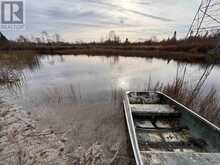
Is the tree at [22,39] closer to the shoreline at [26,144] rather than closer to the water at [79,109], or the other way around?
the water at [79,109]

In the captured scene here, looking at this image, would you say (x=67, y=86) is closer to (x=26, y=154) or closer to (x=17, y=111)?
(x=17, y=111)

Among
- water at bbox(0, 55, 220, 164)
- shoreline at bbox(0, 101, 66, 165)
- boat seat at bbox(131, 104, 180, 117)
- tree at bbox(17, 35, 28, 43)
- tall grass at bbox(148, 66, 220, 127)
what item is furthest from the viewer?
tree at bbox(17, 35, 28, 43)

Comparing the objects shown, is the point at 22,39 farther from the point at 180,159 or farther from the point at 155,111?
the point at 180,159

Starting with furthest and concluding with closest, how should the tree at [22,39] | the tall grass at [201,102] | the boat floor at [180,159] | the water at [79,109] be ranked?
the tree at [22,39], the tall grass at [201,102], the water at [79,109], the boat floor at [180,159]

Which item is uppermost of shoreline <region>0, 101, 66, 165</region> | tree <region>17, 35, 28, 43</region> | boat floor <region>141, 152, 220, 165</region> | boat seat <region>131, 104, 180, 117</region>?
tree <region>17, 35, 28, 43</region>

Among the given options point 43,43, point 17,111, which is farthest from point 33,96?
point 43,43

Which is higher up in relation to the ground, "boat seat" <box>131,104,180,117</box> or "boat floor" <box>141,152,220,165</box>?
"boat seat" <box>131,104,180,117</box>

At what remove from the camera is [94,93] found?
612 cm

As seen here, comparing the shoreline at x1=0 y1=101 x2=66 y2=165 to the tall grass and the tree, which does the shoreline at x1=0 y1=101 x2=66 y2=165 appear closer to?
the tall grass

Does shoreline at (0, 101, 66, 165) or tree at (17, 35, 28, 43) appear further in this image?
tree at (17, 35, 28, 43)

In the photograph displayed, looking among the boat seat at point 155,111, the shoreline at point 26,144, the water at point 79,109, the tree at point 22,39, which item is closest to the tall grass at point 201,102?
the boat seat at point 155,111

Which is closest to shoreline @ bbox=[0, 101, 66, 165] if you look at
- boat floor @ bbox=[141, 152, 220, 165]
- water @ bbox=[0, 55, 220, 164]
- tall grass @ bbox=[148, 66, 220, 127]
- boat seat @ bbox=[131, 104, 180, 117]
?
water @ bbox=[0, 55, 220, 164]

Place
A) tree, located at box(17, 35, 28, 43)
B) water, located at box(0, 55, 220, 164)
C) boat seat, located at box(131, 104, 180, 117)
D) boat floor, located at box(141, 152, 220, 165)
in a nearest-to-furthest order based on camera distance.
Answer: boat floor, located at box(141, 152, 220, 165)
water, located at box(0, 55, 220, 164)
boat seat, located at box(131, 104, 180, 117)
tree, located at box(17, 35, 28, 43)

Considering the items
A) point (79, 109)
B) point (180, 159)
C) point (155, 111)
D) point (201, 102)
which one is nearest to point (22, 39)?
point (79, 109)
